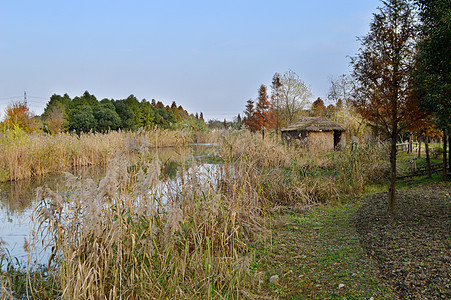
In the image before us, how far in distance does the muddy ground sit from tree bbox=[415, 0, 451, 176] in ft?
4.52

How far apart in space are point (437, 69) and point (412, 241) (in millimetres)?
2701

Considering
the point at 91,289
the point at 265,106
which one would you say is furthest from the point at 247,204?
the point at 265,106

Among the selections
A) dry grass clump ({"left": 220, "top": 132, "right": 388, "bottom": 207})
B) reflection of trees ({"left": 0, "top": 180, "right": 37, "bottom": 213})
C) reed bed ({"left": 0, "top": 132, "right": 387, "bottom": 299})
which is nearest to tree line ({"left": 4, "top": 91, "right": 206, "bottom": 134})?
reflection of trees ({"left": 0, "top": 180, "right": 37, "bottom": 213})

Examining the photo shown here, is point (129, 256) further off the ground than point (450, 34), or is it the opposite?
point (450, 34)

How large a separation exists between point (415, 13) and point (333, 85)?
23.7 metres

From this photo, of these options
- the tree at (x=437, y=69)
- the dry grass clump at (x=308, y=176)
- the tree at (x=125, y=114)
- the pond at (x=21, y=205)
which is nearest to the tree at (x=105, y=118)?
the tree at (x=125, y=114)

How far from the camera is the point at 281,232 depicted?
16.0ft

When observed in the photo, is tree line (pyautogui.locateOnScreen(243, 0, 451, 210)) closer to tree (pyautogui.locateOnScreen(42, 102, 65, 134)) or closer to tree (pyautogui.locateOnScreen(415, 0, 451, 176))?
tree (pyautogui.locateOnScreen(415, 0, 451, 176))

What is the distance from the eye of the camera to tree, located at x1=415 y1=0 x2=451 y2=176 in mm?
4395

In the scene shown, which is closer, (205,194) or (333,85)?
(205,194)

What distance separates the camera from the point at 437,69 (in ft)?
15.3

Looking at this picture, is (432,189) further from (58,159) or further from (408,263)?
(58,159)

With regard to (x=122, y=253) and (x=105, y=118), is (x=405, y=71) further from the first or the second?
(x=105, y=118)

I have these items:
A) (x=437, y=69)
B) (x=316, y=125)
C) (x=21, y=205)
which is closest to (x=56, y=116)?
(x=316, y=125)
